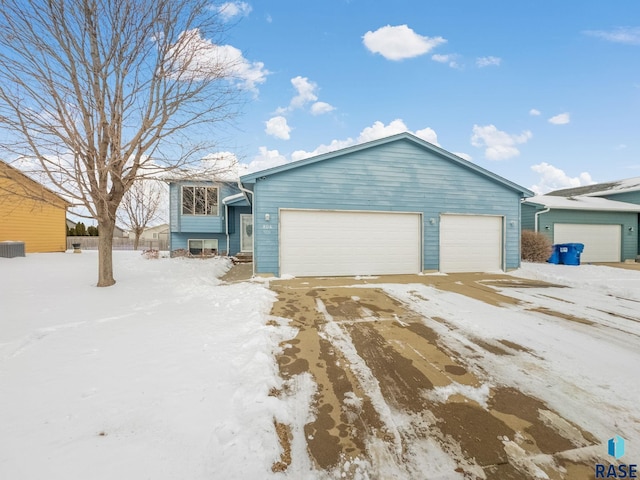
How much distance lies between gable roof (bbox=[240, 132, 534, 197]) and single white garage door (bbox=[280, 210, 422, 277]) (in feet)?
4.49

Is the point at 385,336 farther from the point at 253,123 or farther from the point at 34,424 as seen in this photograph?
the point at 253,123

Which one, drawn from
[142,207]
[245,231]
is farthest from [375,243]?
[142,207]

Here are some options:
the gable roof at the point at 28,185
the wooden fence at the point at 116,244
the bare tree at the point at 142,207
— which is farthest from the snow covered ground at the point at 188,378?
the wooden fence at the point at 116,244

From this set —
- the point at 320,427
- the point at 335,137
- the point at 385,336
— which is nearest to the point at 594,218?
the point at 335,137

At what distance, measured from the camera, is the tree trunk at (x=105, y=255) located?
654cm

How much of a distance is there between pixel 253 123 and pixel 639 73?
14616mm

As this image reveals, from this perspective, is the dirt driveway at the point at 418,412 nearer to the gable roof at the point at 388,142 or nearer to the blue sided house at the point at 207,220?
the gable roof at the point at 388,142

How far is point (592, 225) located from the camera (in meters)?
13.9

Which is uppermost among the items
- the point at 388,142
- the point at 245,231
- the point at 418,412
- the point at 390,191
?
the point at 388,142

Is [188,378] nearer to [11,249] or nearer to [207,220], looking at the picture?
[207,220]

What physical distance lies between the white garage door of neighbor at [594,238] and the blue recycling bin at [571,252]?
2.09 meters

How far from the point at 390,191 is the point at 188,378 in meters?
8.09

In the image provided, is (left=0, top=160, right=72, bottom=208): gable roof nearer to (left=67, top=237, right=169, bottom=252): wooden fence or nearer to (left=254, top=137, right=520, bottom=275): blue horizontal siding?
(left=254, top=137, right=520, bottom=275): blue horizontal siding

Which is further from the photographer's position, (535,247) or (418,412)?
(535,247)
